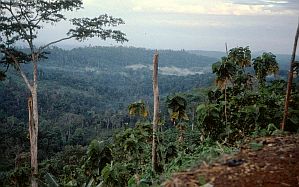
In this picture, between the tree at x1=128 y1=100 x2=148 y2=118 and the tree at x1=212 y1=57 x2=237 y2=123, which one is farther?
the tree at x1=128 y1=100 x2=148 y2=118

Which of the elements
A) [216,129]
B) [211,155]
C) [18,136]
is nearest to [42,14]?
[216,129]

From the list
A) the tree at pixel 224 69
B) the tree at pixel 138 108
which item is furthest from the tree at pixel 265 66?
the tree at pixel 224 69

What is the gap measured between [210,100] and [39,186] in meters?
10.5

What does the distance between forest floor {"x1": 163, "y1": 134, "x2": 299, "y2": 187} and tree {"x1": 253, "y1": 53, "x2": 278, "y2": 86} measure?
25.1 m

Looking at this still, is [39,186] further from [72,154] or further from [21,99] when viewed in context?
[21,99]

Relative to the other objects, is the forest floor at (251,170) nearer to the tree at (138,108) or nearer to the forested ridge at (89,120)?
the forested ridge at (89,120)

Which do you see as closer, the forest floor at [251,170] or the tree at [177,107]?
the forest floor at [251,170]

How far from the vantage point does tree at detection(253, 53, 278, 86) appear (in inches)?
1177

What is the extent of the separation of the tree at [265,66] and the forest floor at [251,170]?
25073mm

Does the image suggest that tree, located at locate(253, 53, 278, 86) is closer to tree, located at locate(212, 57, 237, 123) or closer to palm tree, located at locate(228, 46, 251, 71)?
palm tree, located at locate(228, 46, 251, 71)

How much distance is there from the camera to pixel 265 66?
1190 inches

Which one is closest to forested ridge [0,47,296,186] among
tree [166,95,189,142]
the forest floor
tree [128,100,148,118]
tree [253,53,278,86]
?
tree [166,95,189,142]

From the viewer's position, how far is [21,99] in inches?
3526

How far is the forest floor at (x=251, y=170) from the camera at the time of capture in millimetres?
4785
